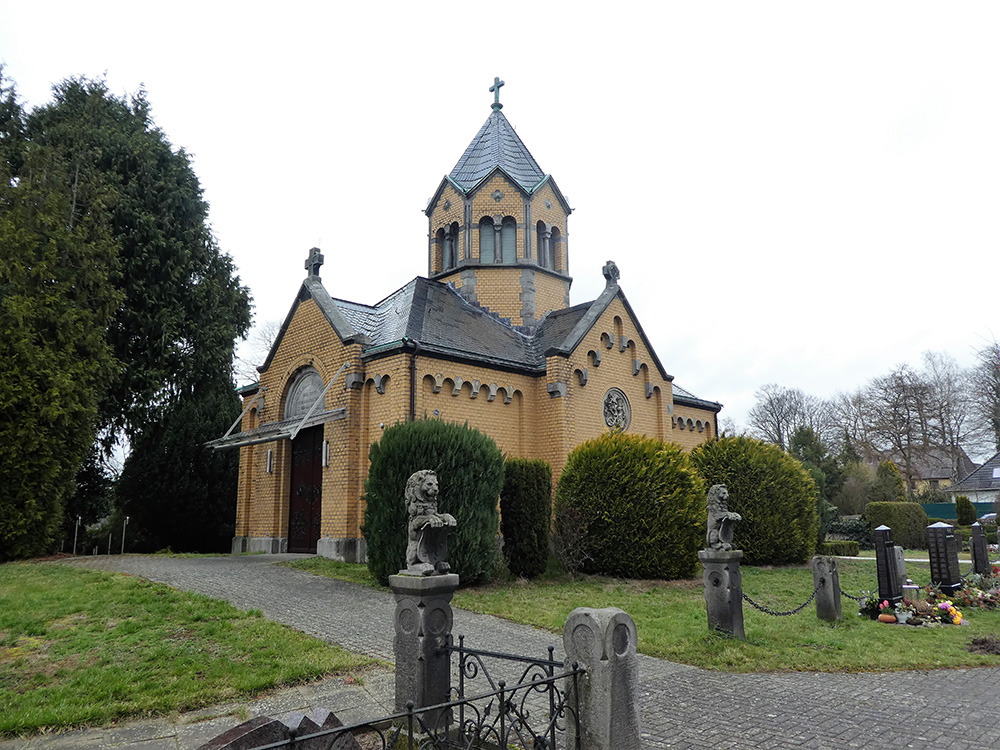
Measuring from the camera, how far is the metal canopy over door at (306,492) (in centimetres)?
1734

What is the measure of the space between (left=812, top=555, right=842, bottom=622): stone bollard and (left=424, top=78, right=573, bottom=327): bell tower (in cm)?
1257

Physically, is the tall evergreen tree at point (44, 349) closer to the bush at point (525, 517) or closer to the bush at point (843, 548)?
the bush at point (525, 517)

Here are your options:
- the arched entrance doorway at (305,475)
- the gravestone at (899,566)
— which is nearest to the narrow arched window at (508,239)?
the arched entrance doorway at (305,475)

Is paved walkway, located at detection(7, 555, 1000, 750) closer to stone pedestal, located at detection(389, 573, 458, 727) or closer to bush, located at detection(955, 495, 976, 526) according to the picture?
stone pedestal, located at detection(389, 573, 458, 727)

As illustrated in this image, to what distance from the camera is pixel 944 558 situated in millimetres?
11984

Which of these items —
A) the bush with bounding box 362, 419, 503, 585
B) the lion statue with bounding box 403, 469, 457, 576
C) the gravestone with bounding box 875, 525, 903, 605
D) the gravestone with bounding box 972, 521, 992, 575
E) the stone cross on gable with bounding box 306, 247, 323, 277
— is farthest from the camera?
the stone cross on gable with bounding box 306, 247, 323, 277

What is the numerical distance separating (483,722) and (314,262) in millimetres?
16372

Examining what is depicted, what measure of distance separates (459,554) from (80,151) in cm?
1913

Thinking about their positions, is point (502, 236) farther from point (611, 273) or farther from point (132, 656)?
point (132, 656)

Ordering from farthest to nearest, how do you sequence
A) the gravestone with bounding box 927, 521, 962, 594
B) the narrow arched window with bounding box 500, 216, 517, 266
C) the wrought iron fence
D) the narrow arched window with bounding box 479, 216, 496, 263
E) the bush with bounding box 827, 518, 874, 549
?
the bush with bounding box 827, 518, 874, 549 < the narrow arched window with bounding box 479, 216, 496, 263 < the narrow arched window with bounding box 500, 216, 517, 266 < the gravestone with bounding box 927, 521, 962, 594 < the wrought iron fence

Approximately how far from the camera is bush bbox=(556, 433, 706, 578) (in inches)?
523

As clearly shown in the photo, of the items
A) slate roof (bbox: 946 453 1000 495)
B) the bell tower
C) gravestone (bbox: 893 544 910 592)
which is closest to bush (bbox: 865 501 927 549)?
slate roof (bbox: 946 453 1000 495)

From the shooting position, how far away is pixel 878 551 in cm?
1062

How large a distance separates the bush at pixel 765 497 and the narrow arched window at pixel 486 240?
967 cm
